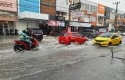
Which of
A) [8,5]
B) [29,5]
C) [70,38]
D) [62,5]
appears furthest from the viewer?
[62,5]

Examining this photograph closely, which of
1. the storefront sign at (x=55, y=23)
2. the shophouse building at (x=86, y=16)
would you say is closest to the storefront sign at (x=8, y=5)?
the storefront sign at (x=55, y=23)

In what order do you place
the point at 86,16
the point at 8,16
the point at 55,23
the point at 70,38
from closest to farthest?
the point at 70,38, the point at 8,16, the point at 55,23, the point at 86,16

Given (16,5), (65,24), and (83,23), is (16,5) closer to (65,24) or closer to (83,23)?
(65,24)

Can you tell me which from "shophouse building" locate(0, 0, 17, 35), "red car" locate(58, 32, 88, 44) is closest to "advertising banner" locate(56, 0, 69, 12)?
"shophouse building" locate(0, 0, 17, 35)

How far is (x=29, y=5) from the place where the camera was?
48.4 meters

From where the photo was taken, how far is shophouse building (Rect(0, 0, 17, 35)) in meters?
42.9

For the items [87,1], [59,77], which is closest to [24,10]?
[87,1]

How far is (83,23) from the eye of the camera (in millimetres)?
64562

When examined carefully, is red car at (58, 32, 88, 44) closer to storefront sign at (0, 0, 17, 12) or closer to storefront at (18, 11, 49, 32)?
storefront sign at (0, 0, 17, 12)

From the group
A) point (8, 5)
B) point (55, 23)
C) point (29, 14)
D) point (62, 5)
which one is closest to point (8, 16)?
point (8, 5)

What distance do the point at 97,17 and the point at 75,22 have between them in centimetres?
1853

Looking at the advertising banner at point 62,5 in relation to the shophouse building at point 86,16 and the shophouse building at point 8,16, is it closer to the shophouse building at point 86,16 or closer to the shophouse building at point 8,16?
the shophouse building at point 86,16

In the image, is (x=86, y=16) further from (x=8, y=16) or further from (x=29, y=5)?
(x=8, y=16)

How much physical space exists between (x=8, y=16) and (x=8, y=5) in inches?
74.3
